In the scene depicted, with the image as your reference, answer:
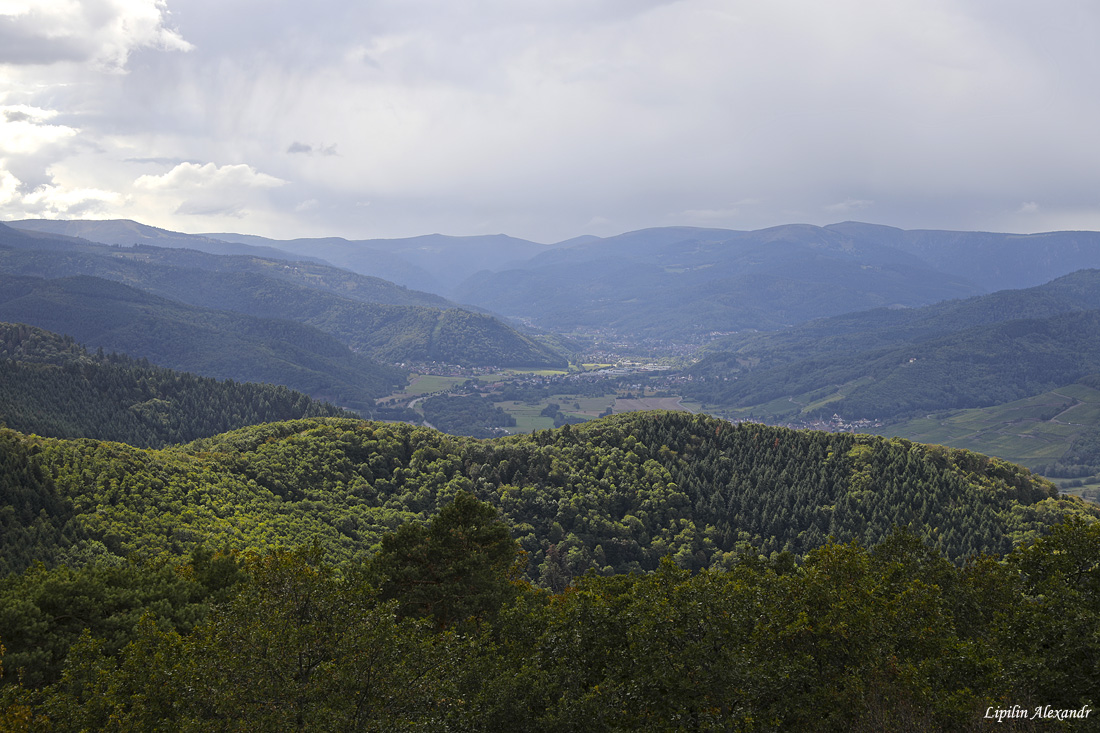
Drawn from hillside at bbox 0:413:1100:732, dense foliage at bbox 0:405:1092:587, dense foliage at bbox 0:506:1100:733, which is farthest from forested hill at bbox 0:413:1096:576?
dense foliage at bbox 0:506:1100:733

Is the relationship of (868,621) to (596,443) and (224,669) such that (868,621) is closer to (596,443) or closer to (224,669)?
(224,669)

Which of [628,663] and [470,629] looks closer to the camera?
[628,663]

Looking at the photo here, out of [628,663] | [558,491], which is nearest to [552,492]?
[558,491]

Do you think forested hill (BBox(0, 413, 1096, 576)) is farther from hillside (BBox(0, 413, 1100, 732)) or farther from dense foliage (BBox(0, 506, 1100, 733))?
dense foliage (BBox(0, 506, 1100, 733))

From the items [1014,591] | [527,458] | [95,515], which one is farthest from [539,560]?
[1014,591]

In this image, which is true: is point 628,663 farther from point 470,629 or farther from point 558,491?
point 558,491

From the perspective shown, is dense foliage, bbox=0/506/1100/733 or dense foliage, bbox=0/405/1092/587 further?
dense foliage, bbox=0/405/1092/587

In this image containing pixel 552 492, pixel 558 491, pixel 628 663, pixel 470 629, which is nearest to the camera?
pixel 628 663

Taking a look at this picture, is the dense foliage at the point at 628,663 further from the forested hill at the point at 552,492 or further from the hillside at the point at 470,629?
the forested hill at the point at 552,492

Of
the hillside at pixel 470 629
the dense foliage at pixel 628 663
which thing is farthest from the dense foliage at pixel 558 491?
the dense foliage at pixel 628 663
